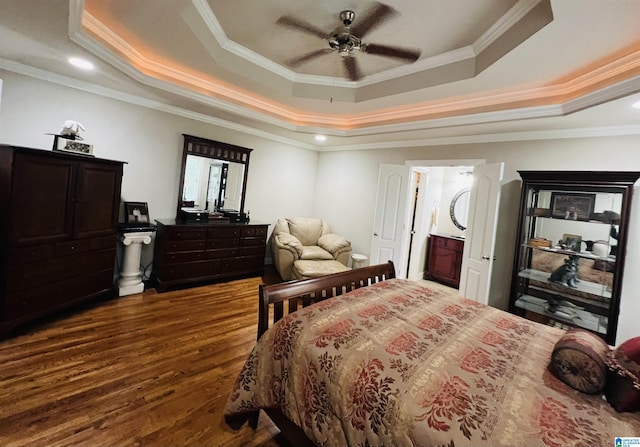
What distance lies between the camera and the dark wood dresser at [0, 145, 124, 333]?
2.32 metres

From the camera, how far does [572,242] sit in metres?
3.04

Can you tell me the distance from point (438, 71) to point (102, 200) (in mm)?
3647

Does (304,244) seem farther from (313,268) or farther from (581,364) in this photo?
(581,364)

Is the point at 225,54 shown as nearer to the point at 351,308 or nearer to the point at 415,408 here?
the point at 351,308

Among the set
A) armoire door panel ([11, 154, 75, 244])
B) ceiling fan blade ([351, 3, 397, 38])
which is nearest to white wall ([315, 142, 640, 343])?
ceiling fan blade ([351, 3, 397, 38])

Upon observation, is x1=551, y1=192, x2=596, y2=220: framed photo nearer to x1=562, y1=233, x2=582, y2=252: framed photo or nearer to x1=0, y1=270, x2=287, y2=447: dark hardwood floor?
x1=562, y1=233, x2=582, y2=252: framed photo

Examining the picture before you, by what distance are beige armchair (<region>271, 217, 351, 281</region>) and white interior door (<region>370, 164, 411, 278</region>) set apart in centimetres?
59

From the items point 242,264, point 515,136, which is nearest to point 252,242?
point 242,264

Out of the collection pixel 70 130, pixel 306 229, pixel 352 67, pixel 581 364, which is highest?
pixel 352 67

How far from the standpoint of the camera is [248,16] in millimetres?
2266

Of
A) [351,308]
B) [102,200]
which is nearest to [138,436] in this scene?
[351,308]

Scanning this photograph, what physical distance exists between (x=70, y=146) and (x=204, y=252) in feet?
6.02

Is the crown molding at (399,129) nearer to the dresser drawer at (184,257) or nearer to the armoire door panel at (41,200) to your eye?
the armoire door panel at (41,200)

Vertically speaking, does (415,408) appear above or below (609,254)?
below
